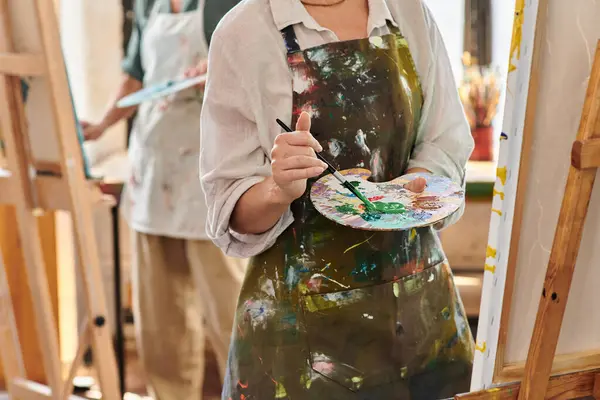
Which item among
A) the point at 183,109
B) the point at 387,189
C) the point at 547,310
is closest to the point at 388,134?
the point at 387,189

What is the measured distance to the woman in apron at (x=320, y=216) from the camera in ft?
3.05

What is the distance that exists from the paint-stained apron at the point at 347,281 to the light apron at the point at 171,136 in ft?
3.08

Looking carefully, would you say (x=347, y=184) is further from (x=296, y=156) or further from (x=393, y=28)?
(x=393, y=28)

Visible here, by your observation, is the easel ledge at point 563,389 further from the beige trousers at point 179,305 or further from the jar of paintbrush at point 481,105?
the jar of paintbrush at point 481,105

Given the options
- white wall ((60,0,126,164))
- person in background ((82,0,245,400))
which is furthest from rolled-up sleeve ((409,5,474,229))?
white wall ((60,0,126,164))

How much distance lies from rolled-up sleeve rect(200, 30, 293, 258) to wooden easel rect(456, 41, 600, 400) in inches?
12.5

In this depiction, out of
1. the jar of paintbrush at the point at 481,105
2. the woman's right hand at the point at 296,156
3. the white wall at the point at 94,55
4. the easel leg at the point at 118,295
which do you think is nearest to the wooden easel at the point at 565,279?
the woman's right hand at the point at 296,156

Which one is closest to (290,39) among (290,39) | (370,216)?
(290,39)

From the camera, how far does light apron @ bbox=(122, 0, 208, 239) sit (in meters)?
1.86

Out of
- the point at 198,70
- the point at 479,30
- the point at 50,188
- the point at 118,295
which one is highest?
the point at 198,70

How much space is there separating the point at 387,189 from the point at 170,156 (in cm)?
108

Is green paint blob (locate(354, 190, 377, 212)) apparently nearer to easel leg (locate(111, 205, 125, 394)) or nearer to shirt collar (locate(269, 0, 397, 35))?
shirt collar (locate(269, 0, 397, 35))

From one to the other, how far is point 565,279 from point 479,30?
242 cm

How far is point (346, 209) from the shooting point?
87 centimetres
